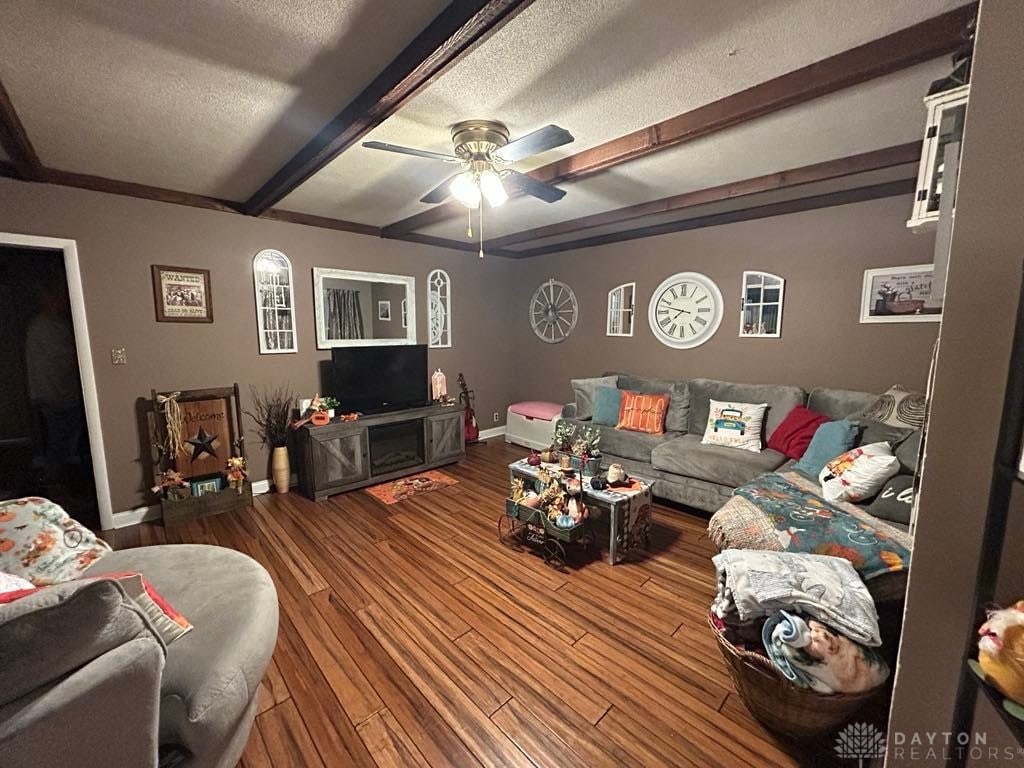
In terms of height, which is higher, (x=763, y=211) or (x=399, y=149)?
(x=763, y=211)

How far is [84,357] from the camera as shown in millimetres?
2867

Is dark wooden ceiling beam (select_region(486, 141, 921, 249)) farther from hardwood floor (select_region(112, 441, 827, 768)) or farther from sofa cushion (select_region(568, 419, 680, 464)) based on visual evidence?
hardwood floor (select_region(112, 441, 827, 768))

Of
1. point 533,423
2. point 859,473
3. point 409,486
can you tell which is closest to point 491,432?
point 533,423

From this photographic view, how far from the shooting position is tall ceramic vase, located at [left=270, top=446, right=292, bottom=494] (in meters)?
3.66

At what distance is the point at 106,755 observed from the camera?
895mm

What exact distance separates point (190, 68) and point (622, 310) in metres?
3.94

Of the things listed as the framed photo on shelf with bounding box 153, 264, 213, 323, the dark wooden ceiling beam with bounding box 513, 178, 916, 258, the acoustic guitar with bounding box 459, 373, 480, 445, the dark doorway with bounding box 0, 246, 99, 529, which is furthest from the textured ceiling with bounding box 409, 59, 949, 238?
the dark doorway with bounding box 0, 246, 99, 529

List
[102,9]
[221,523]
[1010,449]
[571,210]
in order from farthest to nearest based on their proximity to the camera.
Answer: [571,210] < [221,523] < [102,9] < [1010,449]

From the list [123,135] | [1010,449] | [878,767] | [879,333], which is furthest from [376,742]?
[879,333]

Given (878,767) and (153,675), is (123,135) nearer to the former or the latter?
(153,675)

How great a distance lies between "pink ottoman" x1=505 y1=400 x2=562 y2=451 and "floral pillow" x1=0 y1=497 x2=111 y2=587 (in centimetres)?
381

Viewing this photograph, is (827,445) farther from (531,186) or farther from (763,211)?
(531,186)

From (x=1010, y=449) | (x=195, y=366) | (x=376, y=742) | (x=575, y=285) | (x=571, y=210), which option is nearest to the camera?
(x=1010, y=449)

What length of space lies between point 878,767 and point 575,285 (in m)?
4.45
